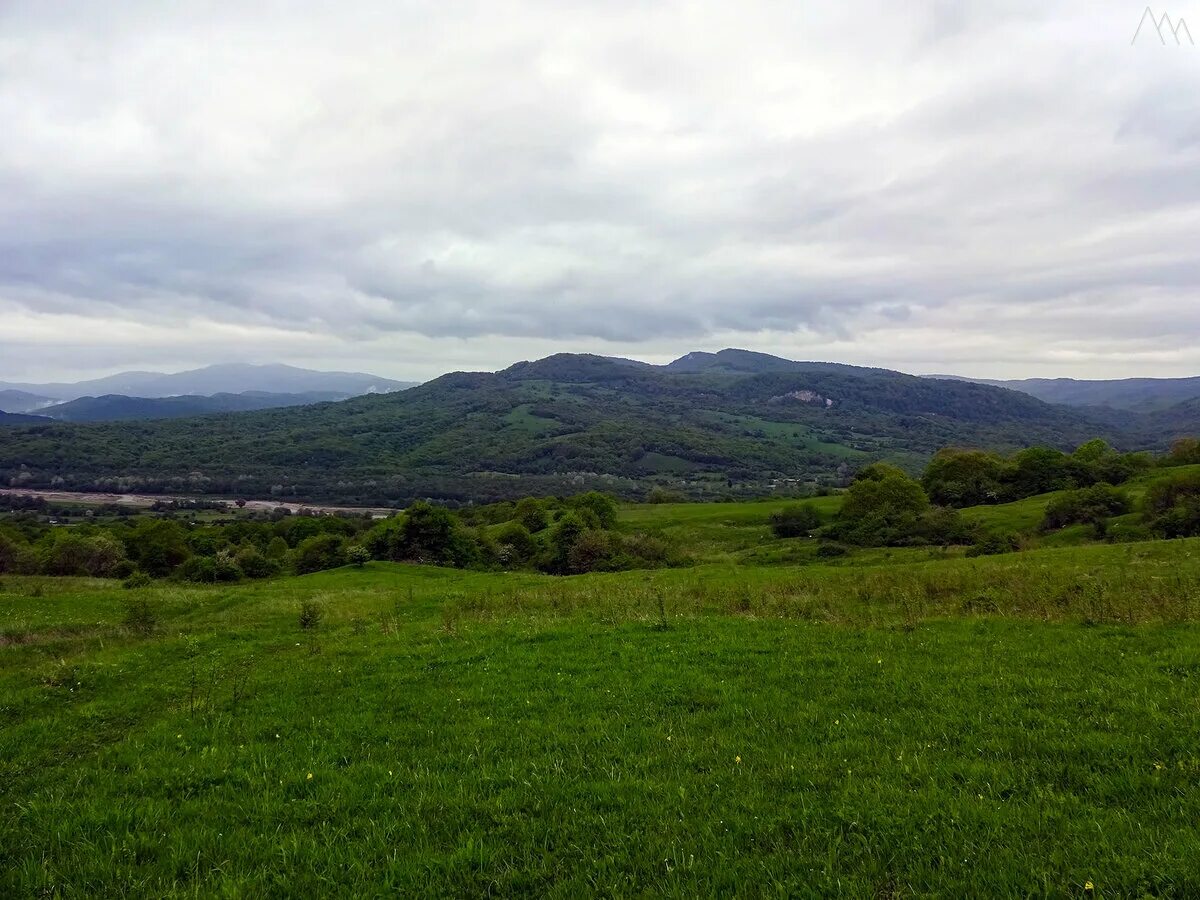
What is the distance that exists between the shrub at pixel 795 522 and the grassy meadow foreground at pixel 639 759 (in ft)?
234

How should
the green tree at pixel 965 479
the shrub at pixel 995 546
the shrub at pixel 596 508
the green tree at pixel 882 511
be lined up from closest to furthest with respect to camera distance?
the shrub at pixel 995 546 < the green tree at pixel 882 511 < the shrub at pixel 596 508 < the green tree at pixel 965 479

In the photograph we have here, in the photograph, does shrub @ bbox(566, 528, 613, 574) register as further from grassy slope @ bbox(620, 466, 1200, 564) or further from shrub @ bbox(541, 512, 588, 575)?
grassy slope @ bbox(620, 466, 1200, 564)

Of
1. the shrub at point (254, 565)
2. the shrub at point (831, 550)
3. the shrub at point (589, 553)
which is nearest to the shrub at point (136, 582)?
the shrub at point (254, 565)

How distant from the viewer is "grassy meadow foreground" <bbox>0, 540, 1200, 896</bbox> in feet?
19.2

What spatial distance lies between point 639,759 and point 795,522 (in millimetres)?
Answer: 85032

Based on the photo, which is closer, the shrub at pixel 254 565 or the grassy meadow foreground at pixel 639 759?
the grassy meadow foreground at pixel 639 759

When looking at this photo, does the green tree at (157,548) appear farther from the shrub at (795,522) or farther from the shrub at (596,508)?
the shrub at (795,522)

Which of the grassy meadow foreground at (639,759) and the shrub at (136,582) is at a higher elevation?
the grassy meadow foreground at (639,759)

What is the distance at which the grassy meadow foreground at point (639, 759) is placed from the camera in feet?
19.2

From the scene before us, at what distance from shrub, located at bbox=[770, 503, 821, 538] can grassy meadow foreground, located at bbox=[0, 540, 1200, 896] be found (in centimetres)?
7147

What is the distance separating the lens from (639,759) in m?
8.30

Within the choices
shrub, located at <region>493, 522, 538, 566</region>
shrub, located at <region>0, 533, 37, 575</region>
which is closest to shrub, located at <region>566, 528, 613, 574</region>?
shrub, located at <region>493, 522, 538, 566</region>

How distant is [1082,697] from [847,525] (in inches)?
2719

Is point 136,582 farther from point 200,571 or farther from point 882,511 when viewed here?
point 882,511
